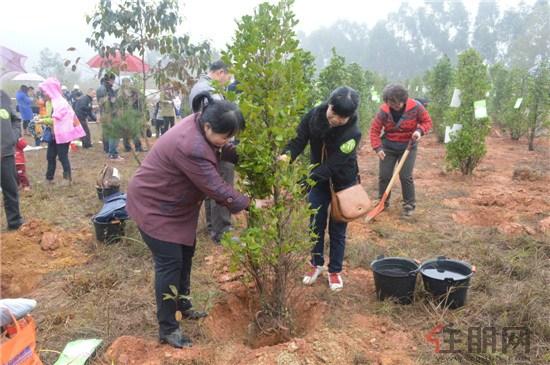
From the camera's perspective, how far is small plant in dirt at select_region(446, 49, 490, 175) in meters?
7.11

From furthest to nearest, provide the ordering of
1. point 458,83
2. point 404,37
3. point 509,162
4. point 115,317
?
point 404,37, point 509,162, point 458,83, point 115,317

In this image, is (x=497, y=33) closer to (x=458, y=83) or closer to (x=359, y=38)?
(x=359, y=38)

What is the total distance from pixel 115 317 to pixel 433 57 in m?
60.5

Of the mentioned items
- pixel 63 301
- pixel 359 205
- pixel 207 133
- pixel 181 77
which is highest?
pixel 181 77

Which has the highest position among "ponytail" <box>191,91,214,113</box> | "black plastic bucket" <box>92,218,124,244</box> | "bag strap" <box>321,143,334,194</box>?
"ponytail" <box>191,91,214,113</box>

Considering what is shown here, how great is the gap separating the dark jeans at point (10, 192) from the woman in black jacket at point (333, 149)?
140 inches

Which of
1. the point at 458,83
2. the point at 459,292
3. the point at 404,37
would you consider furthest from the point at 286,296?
the point at 404,37

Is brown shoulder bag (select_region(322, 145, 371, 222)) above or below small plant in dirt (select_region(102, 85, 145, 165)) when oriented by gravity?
below

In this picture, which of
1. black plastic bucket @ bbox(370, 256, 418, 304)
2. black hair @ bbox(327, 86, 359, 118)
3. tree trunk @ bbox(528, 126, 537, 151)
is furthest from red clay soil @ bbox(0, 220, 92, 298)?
tree trunk @ bbox(528, 126, 537, 151)

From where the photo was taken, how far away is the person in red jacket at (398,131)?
4934mm

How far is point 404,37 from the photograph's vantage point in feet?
202

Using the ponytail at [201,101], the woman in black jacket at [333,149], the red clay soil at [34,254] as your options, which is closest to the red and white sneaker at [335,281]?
the woman in black jacket at [333,149]

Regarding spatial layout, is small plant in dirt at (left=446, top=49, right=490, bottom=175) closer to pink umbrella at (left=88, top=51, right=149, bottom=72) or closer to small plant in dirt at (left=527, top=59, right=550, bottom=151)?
small plant in dirt at (left=527, top=59, right=550, bottom=151)

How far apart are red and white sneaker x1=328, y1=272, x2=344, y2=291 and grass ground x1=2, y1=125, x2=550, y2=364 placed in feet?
0.19
